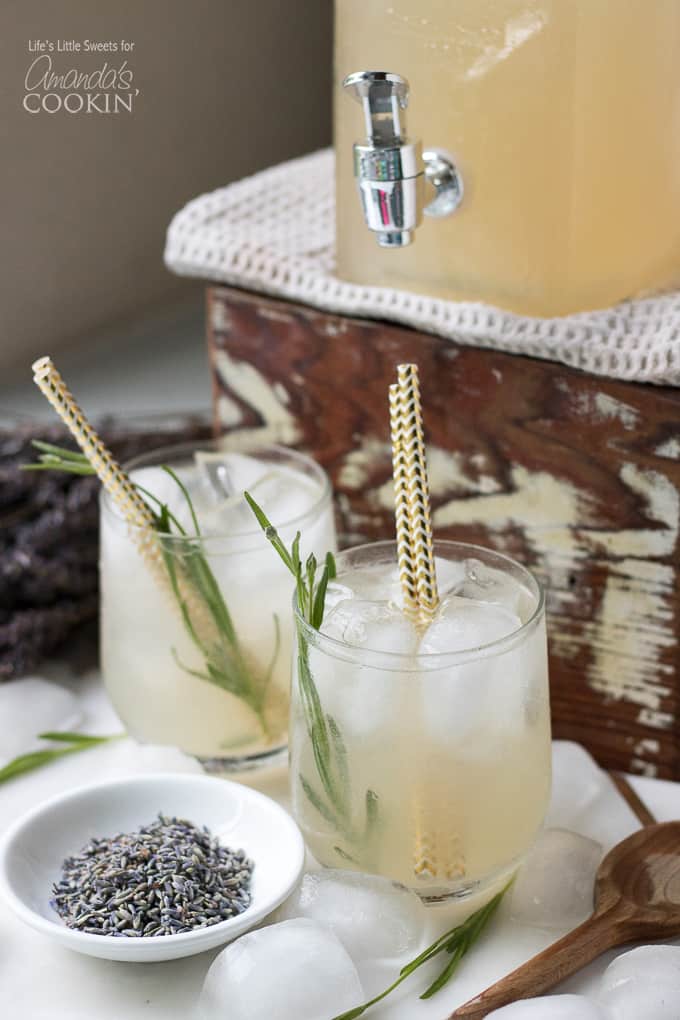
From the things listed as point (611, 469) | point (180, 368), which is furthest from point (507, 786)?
point (180, 368)

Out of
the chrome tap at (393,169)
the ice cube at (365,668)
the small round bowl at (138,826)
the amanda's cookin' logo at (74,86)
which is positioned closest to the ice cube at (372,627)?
the ice cube at (365,668)

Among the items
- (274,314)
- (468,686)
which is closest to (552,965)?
(468,686)

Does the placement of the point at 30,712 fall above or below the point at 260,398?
below

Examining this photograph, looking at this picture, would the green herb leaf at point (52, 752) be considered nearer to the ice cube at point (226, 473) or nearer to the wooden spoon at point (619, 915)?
the ice cube at point (226, 473)

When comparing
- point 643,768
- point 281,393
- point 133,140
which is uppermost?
point 133,140

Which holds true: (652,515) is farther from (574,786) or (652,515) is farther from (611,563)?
(574,786)

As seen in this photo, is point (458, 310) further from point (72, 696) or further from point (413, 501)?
point (72, 696)
